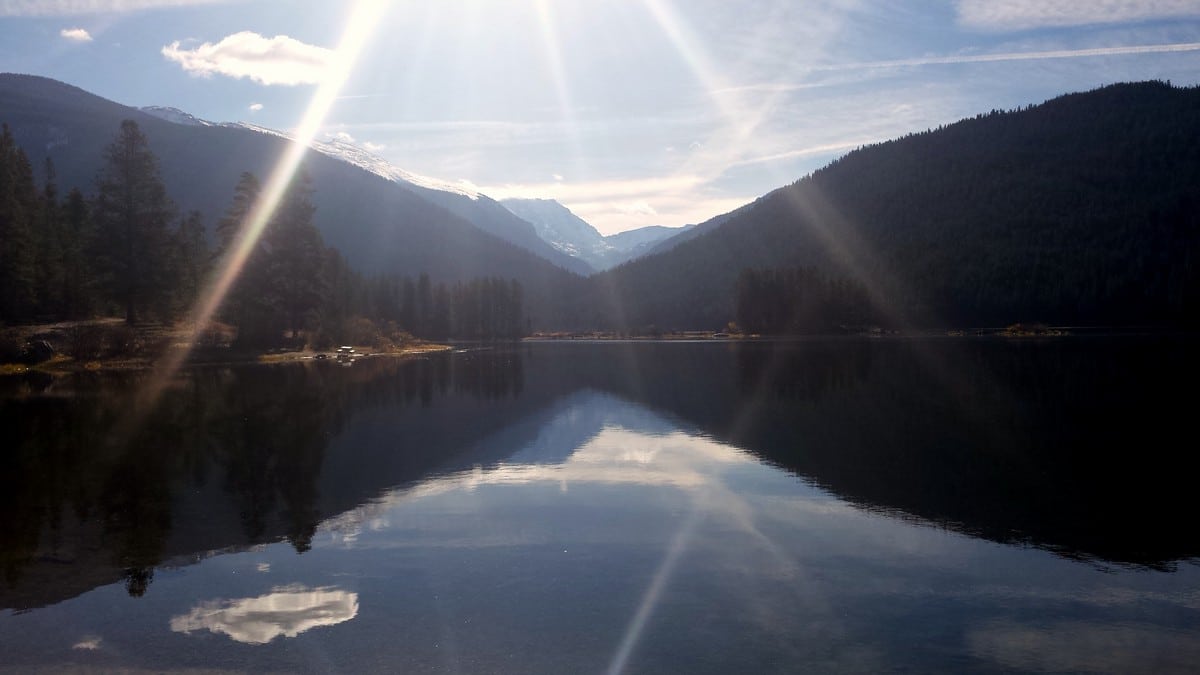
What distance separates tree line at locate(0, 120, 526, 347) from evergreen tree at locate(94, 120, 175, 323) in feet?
0.29

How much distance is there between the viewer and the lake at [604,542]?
954cm

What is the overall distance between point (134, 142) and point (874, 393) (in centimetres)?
6821

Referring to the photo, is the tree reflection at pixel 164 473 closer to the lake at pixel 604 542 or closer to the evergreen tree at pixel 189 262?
the lake at pixel 604 542

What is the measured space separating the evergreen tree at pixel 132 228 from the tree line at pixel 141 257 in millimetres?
89

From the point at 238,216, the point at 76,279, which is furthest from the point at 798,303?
the point at 76,279

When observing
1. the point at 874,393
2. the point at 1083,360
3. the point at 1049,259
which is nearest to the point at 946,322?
the point at 1049,259

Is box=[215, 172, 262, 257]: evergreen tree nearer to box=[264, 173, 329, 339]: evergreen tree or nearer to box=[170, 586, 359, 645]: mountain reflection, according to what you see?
box=[264, 173, 329, 339]: evergreen tree

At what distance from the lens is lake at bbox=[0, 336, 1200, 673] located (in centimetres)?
954

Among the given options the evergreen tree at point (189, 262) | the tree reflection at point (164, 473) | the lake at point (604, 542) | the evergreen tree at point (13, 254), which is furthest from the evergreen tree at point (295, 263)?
the lake at point (604, 542)

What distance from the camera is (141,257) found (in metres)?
68.8

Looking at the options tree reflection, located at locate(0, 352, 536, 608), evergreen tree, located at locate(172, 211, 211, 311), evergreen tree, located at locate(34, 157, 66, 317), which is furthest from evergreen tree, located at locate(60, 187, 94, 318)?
tree reflection, located at locate(0, 352, 536, 608)

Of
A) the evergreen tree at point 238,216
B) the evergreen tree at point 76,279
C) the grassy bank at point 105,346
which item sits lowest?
the grassy bank at point 105,346

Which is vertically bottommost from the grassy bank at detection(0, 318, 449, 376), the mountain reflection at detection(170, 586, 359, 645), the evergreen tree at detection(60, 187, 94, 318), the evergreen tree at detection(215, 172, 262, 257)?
the mountain reflection at detection(170, 586, 359, 645)

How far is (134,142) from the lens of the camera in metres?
70.6
